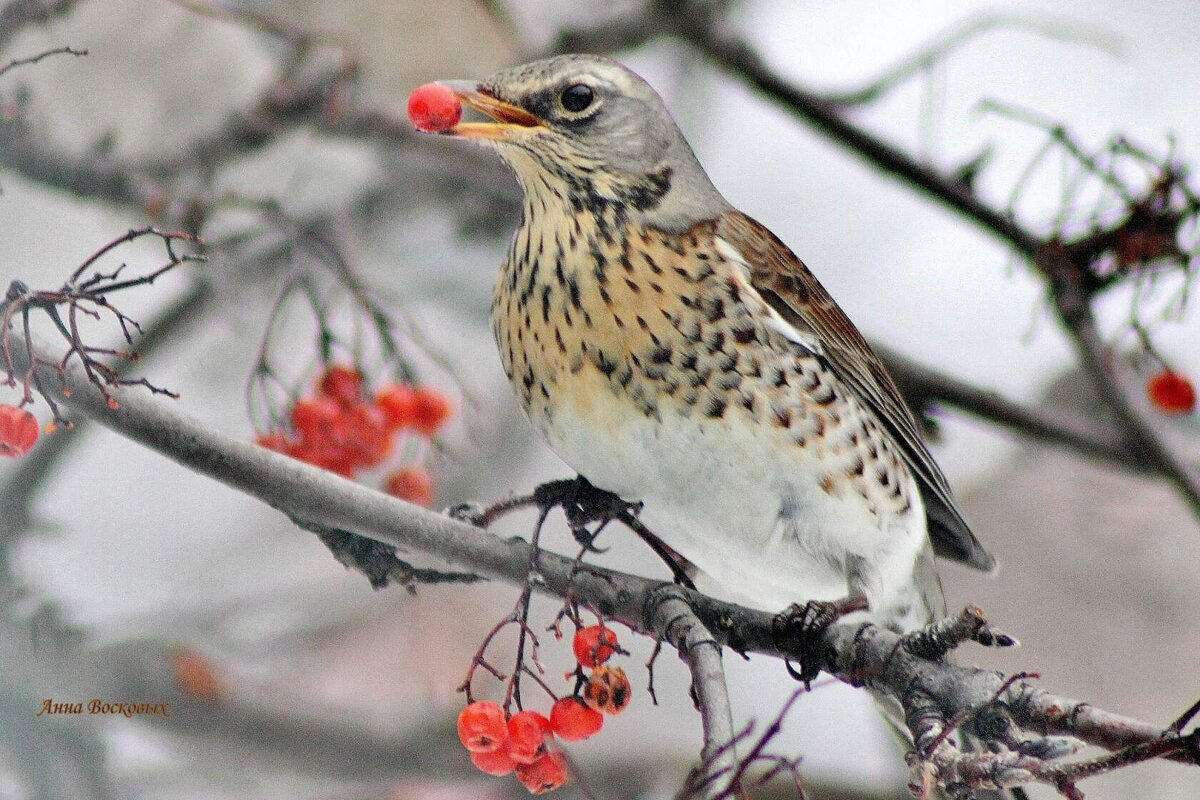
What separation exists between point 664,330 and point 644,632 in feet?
1.03

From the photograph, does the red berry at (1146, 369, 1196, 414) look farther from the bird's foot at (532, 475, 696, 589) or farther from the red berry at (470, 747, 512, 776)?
the red berry at (470, 747, 512, 776)

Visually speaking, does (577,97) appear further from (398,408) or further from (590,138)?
(398,408)

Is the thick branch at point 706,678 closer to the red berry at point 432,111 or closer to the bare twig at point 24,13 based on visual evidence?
the red berry at point 432,111

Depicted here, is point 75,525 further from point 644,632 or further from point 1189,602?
point 1189,602

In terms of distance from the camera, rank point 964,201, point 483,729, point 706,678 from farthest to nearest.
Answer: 1. point 964,201
2. point 483,729
3. point 706,678

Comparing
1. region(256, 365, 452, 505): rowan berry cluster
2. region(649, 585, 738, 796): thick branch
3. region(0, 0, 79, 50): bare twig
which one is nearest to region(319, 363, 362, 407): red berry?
region(256, 365, 452, 505): rowan berry cluster

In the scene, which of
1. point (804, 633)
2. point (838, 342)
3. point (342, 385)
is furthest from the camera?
point (342, 385)

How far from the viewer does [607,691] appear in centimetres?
103

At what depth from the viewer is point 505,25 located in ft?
6.77

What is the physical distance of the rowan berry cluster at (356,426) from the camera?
1.40 meters

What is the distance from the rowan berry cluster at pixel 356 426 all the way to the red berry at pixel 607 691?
0.48 metres

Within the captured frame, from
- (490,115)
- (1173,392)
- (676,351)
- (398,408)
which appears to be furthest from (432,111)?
(1173,392)

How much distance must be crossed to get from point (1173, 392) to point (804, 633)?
66cm

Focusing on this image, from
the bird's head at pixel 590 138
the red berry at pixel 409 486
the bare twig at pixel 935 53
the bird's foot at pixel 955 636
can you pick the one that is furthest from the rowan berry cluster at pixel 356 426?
the bare twig at pixel 935 53
